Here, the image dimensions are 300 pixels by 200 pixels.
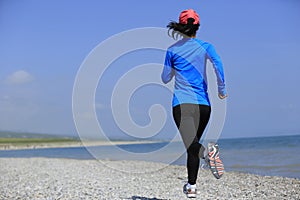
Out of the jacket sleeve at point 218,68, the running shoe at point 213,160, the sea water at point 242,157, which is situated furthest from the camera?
the sea water at point 242,157

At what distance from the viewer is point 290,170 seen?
52.3ft

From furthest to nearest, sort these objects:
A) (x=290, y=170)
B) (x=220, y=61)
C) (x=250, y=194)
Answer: (x=290, y=170)
(x=250, y=194)
(x=220, y=61)

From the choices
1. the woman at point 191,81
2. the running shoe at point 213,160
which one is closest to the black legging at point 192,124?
the woman at point 191,81

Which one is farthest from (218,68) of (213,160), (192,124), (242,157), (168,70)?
(242,157)

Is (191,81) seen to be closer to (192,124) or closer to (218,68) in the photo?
(218,68)

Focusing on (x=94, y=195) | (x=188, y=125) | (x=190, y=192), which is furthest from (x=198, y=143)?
(x=94, y=195)

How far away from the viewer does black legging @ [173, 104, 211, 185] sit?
4.54 m

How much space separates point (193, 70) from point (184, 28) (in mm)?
460

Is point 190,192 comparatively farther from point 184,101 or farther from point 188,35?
point 188,35

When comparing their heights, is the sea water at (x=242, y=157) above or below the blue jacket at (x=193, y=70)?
below

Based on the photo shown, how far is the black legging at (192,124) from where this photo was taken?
4.54 metres

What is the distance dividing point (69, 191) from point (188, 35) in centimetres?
521

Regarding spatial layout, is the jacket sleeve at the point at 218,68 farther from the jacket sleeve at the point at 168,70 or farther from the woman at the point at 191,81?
the jacket sleeve at the point at 168,70

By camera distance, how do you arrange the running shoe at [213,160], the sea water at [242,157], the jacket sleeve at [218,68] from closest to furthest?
the jacket sleeve at [218,68] → the running shoe at [213,160] → the sea water at [242,157]
